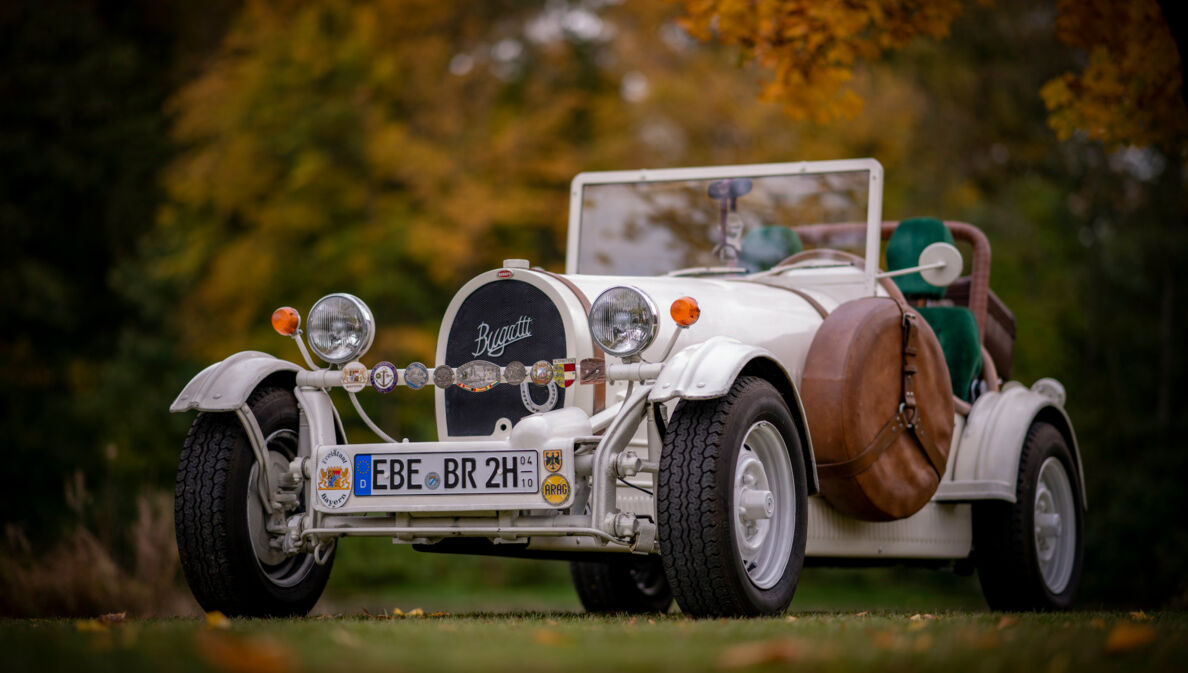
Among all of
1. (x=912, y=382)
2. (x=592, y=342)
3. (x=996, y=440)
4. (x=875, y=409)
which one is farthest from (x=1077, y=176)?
(x=592, y=342)

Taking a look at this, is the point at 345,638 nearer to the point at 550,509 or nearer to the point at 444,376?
the point at 550,509

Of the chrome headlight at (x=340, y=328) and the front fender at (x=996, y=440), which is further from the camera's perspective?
the front fender at (x=996, y=440)

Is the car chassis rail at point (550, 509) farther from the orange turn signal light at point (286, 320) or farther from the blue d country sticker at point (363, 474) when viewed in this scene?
the orange turn signal light at point (286, 320)

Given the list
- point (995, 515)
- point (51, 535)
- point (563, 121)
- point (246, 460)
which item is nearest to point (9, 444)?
point (51, 535)

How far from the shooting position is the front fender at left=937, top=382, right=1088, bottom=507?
7027 mm

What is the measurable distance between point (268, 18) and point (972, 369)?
13702mm

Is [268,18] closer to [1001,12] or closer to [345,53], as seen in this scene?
[345,53]

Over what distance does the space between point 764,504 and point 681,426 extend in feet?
1.56

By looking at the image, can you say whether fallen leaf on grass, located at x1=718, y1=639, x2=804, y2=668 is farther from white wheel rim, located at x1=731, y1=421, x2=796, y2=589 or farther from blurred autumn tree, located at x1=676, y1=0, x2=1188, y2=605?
blurred autumn tree, located at x1=676, y1=0, x2=1188, y2=605

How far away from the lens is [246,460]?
223 inches

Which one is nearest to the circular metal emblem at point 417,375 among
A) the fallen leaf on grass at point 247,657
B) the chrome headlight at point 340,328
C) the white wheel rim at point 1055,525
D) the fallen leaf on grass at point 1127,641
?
the chrome headlight at point 340,328

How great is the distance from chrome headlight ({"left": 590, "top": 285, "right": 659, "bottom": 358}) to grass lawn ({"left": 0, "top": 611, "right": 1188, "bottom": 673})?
3.38ft

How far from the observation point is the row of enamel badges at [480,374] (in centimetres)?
525

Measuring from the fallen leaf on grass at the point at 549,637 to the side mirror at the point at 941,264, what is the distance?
3.07 metres
